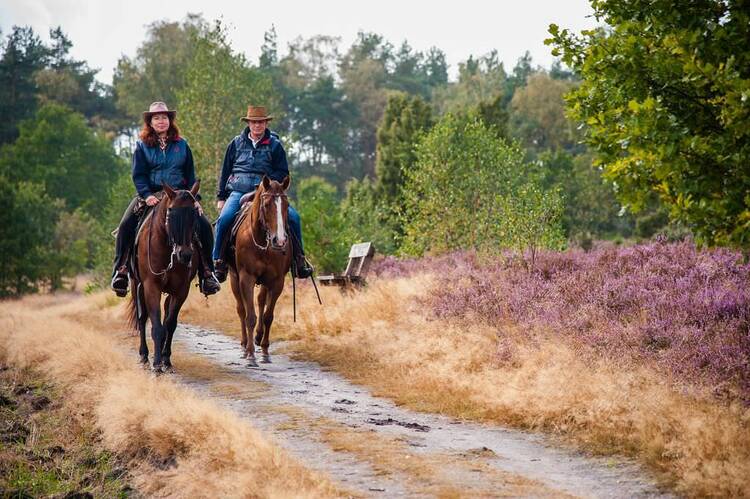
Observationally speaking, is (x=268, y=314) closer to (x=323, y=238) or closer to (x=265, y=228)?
(x=265, y=228)

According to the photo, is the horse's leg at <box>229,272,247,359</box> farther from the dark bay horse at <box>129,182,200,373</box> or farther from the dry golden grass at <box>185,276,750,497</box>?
the dark bay horse at <box>129,182,200,373</box>

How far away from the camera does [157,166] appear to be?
12711mm

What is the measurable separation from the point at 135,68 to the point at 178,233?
62.3m

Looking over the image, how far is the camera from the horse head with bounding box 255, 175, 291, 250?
42.7 feet

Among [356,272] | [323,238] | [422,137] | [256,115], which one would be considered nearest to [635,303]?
[256,115]

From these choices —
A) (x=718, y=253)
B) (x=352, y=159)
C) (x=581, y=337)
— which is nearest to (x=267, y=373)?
(x=581, y=337)

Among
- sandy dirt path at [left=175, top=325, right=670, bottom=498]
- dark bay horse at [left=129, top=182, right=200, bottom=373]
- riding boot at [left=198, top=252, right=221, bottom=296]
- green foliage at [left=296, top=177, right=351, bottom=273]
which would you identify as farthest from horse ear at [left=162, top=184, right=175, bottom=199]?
green foliage at [left=296, top=177, right=351, bottom=273]

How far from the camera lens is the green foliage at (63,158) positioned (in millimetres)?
66256

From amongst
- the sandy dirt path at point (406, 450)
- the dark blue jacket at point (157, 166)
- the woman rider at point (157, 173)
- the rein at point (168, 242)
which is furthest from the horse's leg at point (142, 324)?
the dark blue jacket at point (157, 166)

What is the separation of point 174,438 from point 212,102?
33.2 m

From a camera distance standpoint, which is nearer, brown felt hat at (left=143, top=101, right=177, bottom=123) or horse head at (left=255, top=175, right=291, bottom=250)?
brown felt hat at (left=143, top=101, right=177, bottom=123)

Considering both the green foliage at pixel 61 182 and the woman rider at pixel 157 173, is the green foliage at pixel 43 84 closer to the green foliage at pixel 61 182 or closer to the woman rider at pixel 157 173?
the green foliage at pixel 61 182

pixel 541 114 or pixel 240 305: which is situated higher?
pixel 541 114

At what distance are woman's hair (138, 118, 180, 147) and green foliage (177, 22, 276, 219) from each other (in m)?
24.0
